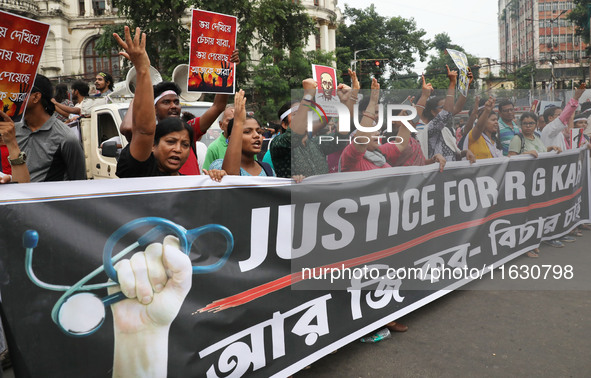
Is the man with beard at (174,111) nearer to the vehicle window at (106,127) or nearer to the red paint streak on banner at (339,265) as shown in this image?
the red paint streak on banner at (339,265)

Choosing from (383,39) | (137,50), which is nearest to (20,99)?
(137,50)

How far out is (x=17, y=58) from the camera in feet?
7.97

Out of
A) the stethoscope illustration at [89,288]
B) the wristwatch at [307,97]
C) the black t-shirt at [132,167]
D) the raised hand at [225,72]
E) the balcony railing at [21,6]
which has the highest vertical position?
the balcony railing at [21,6]

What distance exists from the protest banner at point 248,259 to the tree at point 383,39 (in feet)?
144

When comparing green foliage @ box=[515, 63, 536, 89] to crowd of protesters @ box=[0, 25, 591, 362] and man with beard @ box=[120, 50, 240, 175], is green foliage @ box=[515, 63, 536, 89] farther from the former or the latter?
man with beard @ box=[120, 50, 240, 175]

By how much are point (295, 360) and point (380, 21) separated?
50.0 m

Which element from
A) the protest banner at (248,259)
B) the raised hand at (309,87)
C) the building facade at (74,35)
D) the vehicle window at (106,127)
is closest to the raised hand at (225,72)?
the raised hand at (309,87)

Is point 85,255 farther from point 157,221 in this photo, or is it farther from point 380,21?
point 380,21

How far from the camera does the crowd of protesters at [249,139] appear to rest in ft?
8.54

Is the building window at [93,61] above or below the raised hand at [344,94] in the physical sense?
above

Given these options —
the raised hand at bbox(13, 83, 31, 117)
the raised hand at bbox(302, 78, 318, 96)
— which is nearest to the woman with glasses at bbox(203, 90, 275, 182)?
the raised hand at bbox(302, 78, 318, 96)

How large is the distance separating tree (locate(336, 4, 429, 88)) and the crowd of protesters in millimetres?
41799

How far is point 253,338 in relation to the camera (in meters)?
2.69

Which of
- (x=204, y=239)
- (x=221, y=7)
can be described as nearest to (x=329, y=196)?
(x=204, y=239)
